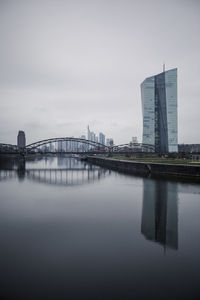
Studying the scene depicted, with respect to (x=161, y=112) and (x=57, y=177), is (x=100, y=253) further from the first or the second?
(x=161, y=112)

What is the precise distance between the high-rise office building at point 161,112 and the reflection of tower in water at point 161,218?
10447 cm

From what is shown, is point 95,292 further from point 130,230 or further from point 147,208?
point 147,208

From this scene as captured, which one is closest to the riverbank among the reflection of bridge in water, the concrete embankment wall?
the concrete embankment wall

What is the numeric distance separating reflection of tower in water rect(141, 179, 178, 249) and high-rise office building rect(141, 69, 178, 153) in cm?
10447

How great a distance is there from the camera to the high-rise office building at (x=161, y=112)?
11631 cm

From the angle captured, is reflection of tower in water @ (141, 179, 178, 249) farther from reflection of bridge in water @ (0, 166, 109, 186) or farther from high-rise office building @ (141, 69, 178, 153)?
high-rise office building @ (141, 69, 178, 153)

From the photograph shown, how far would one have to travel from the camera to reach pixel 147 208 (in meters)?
15.3

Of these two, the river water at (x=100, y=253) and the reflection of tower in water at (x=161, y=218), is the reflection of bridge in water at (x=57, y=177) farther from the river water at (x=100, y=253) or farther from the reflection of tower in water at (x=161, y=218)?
the river water at (x=100, y=253)

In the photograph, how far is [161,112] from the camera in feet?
390

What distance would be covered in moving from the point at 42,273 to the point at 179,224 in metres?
8.70

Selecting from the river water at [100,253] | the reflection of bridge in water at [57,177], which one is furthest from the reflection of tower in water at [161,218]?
the reflection of bridge in water at [57,177]

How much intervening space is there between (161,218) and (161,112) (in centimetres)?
11576

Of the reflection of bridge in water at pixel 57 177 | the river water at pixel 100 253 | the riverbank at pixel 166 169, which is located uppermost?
the riverbank at pixel 166 169

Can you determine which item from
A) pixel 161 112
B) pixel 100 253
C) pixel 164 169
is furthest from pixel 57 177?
pixel 161 112
